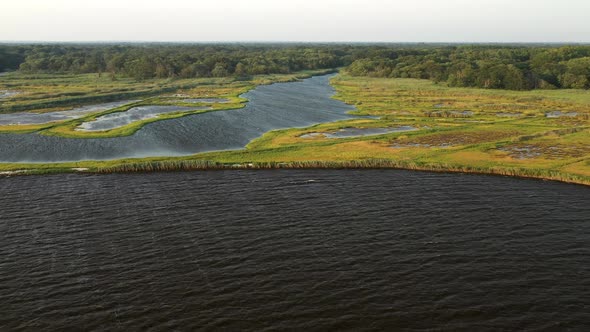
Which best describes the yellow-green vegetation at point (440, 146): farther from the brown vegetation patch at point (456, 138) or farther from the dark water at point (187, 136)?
the dark water at point (187, 136)

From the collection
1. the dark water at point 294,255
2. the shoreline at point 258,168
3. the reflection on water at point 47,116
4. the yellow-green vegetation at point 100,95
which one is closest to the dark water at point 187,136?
the yellow-green vegetation at point 100,95

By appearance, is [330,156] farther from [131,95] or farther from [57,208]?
[131,95]

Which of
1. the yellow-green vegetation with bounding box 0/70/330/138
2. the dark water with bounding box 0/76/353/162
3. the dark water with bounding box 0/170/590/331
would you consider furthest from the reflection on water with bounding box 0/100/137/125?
Result: the dark water with bounding box 0/170/590/331

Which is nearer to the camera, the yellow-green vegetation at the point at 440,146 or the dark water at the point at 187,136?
the yellow-green vegetation at the point at 440,146

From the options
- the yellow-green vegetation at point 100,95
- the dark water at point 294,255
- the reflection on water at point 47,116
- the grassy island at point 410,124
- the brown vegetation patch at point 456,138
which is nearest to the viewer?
the dark water at point 294,255

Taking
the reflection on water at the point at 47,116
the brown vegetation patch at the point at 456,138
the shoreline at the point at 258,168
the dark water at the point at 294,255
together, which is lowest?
the dark water at the point at 294,255

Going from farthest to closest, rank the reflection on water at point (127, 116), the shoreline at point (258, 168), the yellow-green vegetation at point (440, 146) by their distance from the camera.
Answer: the reflection on water at point (127, 116), the yellow-green vegetation at point (440, 146), the shoreline at point (258, 168)
